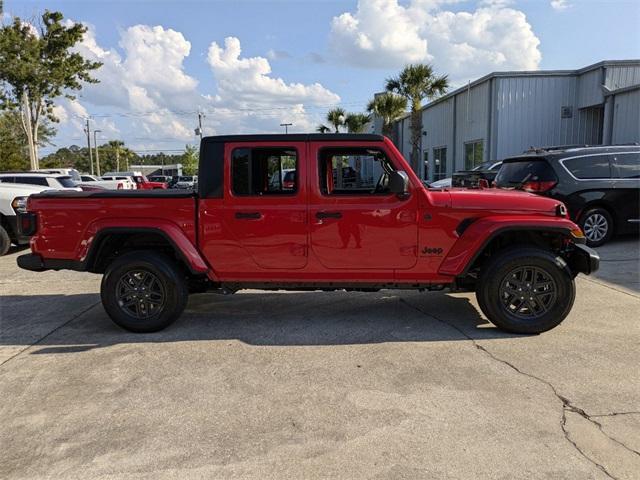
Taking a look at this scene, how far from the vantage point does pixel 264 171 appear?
509 cm

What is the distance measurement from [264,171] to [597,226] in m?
7.03

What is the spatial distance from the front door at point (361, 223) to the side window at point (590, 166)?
567 centimetres

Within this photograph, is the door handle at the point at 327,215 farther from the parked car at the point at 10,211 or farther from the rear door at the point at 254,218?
the parked car at the point at 10,211

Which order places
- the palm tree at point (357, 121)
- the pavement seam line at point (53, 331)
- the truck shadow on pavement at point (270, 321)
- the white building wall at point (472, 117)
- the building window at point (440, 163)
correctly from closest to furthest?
the pavement seam line at point (53, 331) → the truck shadow on pavement at point (270, 321) → the white building wall at point (472, 117) → the building window at point (440, 163) → the palm tree at point (357, 121)

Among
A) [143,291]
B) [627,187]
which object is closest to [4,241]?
[143,291]

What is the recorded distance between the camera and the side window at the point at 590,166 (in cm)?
912

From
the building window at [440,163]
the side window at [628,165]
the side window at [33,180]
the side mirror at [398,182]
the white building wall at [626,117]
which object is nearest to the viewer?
the side mirror at [398,182]

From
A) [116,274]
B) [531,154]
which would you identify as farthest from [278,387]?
[531,154]

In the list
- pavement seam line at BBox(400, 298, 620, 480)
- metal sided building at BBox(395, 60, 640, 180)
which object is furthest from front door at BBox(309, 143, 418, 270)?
metal sided building at BBox(395, 60, 640, 180)

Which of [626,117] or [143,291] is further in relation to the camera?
[626,117]

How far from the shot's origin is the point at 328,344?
4.73m

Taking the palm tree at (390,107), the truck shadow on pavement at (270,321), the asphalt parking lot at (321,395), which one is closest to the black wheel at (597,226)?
the asphalt parking lot at (321,395)

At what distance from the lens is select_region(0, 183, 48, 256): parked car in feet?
31.1

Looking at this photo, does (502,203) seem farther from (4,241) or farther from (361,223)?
(4,241)
